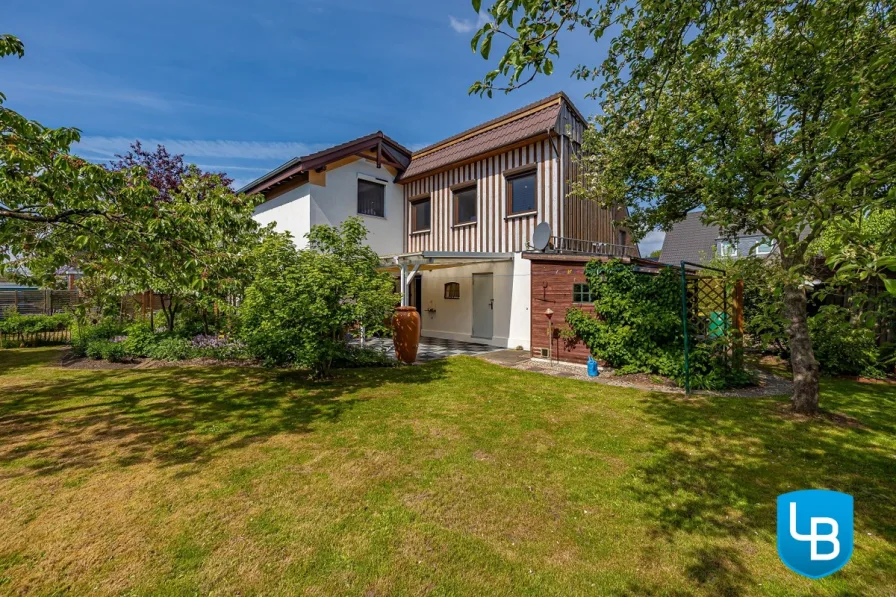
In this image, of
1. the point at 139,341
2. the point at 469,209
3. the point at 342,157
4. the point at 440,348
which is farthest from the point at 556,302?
the point at 139,341

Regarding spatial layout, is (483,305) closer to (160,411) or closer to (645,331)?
(645,331)

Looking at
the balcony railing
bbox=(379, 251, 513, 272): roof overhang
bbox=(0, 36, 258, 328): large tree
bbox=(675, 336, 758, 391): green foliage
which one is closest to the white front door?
bbox=(379, 251, 513, 272): roof overhang

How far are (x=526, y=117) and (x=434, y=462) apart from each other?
11.2 m

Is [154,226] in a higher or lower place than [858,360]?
higher

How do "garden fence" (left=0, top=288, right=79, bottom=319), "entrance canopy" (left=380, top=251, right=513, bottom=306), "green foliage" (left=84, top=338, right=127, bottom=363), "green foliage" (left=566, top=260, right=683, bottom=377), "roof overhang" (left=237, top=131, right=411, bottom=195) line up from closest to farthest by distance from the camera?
"green foliage" (left=566, top=260, right=683, bottom=377) < "green foliage" (left=84, top=338, right=127, bottom=363) < "entrance canopy" (left=380, top=251, right=513, bottom=306) < "roof overhang" (left=237, top=131, right=411, bottom=195) < "garden fence" (left=0, top=288, right=79, bottom=319)

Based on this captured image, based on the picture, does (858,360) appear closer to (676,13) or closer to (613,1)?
(676,13)

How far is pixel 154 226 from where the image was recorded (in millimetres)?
4102

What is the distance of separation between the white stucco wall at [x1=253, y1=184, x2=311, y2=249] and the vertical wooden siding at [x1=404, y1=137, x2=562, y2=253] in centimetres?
399

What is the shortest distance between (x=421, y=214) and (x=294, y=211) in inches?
185

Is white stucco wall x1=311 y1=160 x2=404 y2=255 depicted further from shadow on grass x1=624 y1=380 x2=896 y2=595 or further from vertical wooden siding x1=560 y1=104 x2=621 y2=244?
shadow on grass x1=624 y1=380 x2=896 y2=595

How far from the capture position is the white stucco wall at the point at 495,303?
36.3 ft

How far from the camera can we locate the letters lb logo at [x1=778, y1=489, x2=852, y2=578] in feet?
7.54

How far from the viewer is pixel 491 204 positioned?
1206 cm

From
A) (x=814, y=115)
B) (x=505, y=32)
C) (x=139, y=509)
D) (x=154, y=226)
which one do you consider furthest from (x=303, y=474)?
(x=814, y=115)
